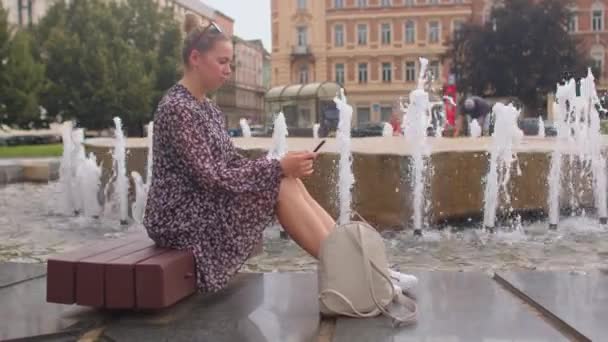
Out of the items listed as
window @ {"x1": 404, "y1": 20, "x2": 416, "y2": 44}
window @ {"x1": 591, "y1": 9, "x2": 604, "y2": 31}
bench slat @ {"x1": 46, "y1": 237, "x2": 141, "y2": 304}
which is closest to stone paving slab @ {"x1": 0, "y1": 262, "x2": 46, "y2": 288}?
bench slat @ {"x1": 46, "y1": 237, "x2": 141, "y2": 304}

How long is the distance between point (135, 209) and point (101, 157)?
3.28 ft

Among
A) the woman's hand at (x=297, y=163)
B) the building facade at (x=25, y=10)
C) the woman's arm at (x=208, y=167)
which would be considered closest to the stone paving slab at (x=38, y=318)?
the woman's arm at (x=208, y=167)

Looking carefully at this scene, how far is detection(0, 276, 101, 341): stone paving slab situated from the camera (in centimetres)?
285

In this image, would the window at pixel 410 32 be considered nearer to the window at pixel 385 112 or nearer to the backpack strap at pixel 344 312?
the window at pixel 385 112

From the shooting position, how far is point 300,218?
3096 mm

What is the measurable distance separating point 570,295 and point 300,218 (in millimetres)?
1344

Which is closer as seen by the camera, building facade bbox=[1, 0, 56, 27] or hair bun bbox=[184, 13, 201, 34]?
hair bun bbox=[184, 13, 201, 34]

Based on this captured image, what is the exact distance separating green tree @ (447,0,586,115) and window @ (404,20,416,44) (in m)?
13.4

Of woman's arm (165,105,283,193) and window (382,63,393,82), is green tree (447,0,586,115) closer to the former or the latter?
window (382,63,393,82)

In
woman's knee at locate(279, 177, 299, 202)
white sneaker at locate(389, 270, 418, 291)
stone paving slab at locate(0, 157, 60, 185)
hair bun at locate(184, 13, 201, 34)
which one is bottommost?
white sneaker at locate(389, 270, 418, 291)

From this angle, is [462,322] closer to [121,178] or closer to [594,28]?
[121,178]

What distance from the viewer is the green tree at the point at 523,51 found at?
1569 inches

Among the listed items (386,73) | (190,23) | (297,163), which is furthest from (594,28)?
(297,163)

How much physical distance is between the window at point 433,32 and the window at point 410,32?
1156mm
